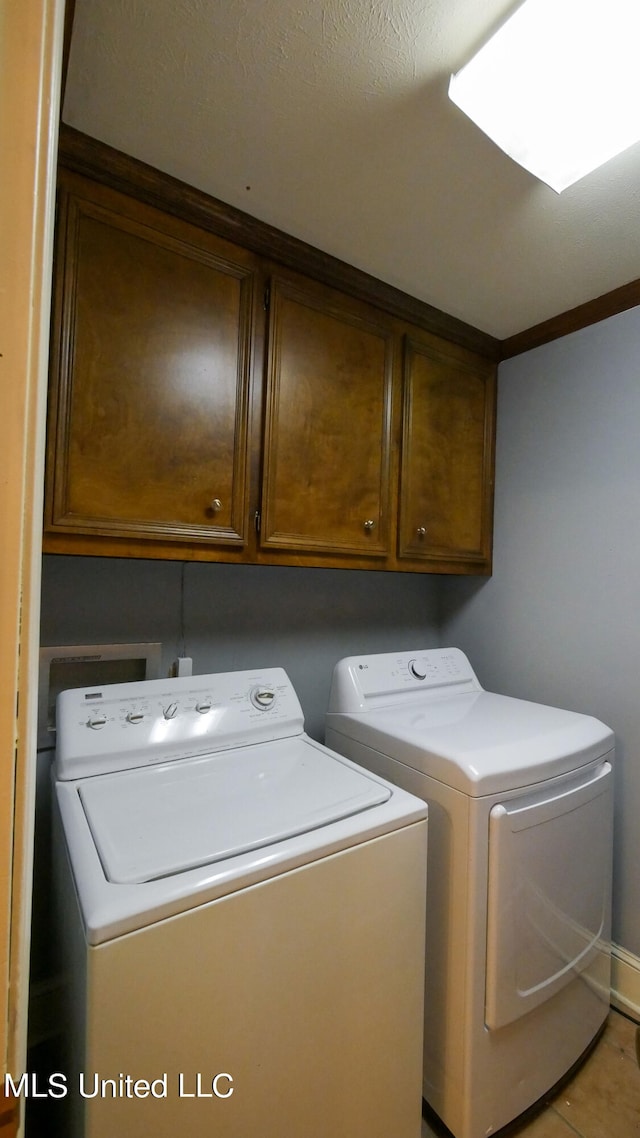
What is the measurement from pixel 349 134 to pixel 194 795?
1.54 meters

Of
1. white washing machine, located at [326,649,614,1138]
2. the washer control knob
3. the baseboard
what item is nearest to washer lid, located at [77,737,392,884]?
the washer control knob

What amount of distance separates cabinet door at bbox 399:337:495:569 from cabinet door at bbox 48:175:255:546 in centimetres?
67

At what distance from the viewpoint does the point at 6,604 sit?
40cm

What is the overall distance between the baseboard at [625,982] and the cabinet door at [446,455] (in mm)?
1409

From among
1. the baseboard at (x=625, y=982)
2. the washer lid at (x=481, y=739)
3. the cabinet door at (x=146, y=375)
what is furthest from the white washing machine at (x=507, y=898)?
the cabinet door at (x=146, y=375)

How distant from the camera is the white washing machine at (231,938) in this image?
2.22 feet

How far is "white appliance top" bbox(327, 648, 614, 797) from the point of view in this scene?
1123 mm

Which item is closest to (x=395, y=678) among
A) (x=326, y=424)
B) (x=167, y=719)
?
(x=167, y=719)

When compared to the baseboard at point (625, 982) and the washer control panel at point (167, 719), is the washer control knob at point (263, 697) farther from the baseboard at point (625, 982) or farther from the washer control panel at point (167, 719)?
the baseboard at point (625, 982)

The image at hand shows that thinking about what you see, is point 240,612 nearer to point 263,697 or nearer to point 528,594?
point 263,697

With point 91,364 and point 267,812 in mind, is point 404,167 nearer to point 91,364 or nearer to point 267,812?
point 91,364

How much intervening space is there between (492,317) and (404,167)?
2.61ft

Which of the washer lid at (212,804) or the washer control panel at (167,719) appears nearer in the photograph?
the washer lid at (212,804)

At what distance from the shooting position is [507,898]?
3.56ft
